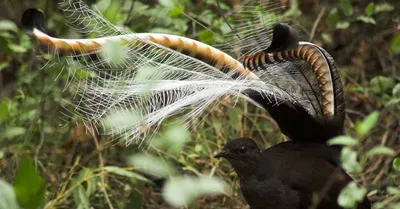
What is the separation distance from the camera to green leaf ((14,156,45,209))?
237 cm

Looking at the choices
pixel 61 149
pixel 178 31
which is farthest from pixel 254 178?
pixel 61 149

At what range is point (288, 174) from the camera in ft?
10.7

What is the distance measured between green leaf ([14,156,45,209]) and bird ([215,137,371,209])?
1.09 m

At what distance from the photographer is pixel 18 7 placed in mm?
6500

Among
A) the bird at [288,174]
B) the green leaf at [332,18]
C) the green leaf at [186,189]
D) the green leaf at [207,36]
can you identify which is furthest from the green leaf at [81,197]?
the green leaf at [332,18]

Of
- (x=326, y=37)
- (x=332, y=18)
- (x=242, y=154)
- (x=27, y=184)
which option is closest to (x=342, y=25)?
(x=332, y=18)

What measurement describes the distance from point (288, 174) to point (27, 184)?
1.23 m

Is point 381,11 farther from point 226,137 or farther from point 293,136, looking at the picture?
point 293,136

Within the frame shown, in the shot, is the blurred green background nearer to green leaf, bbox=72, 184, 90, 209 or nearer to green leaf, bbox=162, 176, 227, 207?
green leaf, bbox=72, 184, 90, 209

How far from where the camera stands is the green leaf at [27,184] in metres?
2.37

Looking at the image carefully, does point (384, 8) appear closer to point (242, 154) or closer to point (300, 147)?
point (300, 147)

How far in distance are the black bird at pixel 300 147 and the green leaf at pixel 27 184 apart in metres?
1.09

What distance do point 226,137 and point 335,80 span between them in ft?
4.45

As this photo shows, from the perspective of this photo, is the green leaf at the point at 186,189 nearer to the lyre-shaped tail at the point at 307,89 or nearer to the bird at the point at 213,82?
the bird at the point at 213,82
